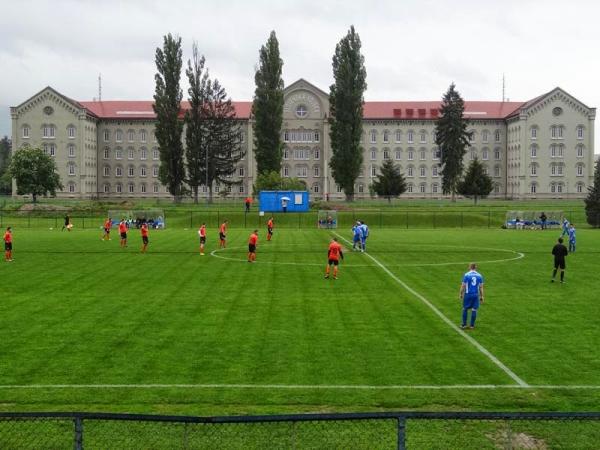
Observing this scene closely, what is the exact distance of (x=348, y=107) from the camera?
102750mm

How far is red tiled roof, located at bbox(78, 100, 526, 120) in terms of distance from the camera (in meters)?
126

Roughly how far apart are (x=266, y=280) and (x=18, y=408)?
17701 millimetres

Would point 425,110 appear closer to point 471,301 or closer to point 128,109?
point 128,109

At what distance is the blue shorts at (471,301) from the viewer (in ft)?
66.4

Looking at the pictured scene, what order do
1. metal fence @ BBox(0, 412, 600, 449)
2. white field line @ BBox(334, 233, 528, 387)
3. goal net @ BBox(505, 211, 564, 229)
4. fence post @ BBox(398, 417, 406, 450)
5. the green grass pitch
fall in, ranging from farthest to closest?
1. goal net @ BBox(505, 211, 564, 229)
2. white field line @ BBox(334, 233, 528, 387)
3. the green grass pitch
4. metal fence @ BBox(0, 412, 600, 449)
5. fence post @ BBox(398, 417, 406, 450)

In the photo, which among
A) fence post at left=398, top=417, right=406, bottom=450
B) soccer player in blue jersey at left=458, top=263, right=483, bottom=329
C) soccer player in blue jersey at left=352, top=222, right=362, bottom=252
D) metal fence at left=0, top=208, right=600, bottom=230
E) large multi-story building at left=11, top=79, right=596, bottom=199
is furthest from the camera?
large multi-story building at left=11, top=79, right=596, bottom=199

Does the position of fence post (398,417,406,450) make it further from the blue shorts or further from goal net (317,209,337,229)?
goal net (317,209,337,229)

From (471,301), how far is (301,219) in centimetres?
6200

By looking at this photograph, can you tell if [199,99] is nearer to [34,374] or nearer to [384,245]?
[384,245]

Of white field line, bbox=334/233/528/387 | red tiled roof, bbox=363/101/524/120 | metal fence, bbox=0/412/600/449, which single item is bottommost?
metal fence, bbox=0/412/600/449

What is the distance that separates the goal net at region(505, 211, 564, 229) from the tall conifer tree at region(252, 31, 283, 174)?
1539 inches

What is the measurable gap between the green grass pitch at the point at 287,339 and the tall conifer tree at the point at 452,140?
7513cm

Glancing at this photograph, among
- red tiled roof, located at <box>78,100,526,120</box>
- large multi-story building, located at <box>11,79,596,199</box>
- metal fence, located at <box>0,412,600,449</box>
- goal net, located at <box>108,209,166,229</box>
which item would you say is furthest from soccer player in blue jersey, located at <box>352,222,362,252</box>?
red tiled roof, located at <box>78,100,526,120</box>

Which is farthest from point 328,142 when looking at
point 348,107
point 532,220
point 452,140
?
point 532,220
